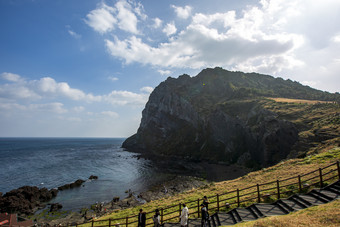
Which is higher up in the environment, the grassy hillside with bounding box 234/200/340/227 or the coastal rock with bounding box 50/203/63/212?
the grassy hillside with bounding box 234/200/340/227

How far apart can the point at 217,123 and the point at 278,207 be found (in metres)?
69.6

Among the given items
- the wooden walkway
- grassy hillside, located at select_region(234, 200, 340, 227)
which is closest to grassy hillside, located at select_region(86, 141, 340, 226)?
the wooden walkway

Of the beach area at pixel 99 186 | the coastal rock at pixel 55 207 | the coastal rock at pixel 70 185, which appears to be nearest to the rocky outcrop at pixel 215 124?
the beach area at pixel 99 186

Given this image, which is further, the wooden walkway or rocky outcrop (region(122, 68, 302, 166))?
rocky outcrop (region(122, 68, 302, 166))

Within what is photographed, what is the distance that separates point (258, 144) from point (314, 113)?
58.9 feet

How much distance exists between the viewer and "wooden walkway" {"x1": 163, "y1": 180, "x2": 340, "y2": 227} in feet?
38.7

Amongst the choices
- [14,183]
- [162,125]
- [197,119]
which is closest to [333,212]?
[14,183]

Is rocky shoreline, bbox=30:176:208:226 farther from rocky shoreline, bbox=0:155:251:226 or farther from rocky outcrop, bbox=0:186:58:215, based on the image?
rocky outcrop, bbox=0:186:58:215

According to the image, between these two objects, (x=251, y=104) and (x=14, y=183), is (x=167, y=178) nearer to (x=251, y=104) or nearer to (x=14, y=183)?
(x=14, y=183)

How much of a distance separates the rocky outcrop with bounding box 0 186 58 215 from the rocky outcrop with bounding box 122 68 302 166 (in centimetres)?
5527

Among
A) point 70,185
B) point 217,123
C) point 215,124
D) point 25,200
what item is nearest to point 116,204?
point 25,200

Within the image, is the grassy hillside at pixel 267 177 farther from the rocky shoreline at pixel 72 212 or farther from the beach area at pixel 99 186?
the beach area at pixel 99 186

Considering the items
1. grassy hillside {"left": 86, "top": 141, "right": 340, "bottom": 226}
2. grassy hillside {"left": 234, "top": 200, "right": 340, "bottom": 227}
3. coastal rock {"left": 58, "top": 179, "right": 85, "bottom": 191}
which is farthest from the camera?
coastal rock {"left": 58, "top": 179, "right": 85, "bottom": 191}

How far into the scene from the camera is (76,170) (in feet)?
212
